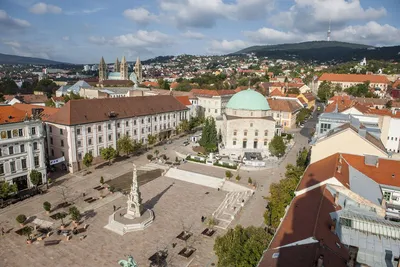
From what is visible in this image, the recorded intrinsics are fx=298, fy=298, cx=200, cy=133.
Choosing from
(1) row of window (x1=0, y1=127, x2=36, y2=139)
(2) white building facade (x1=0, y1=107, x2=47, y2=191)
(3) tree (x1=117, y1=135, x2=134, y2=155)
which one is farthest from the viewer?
(3) tree (x1=117, y1=135, x2=134, y2=155)

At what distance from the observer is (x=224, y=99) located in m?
93.8

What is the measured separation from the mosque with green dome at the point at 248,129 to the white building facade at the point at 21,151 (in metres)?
33.5

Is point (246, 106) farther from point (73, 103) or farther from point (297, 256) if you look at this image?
A: point (297, 256)

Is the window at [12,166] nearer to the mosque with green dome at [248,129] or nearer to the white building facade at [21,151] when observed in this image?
the white building facade at [21,151]

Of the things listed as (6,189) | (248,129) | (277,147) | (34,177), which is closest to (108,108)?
(34,177)

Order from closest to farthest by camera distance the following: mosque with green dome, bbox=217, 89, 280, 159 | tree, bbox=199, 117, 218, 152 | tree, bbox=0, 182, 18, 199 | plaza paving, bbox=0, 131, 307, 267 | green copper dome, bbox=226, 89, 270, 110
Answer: plaza paving, bbox=0, 131, 307, 267
tree, bbox=0, 182, 18, 199
tree, bbox=199, 117, 218, 152
mosque with green dome, bbox=217, 89, 280, 159
green copper dome, bbox=226, 89, 270, 110

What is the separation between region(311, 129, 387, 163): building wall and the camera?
1372 inches

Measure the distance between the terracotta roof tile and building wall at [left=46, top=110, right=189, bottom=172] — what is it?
8534 mm

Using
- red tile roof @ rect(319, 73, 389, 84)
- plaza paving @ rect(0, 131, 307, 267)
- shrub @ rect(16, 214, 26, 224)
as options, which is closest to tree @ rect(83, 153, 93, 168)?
plaza paving @ rect(0, 131, 307, 267)

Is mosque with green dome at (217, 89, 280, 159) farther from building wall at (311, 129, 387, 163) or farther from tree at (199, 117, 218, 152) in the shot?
building wall at (311, 129, 387, 163)

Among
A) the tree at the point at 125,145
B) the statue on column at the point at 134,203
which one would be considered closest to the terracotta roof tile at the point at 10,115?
the tree at the point at 125,145

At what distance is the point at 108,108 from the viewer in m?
59.9

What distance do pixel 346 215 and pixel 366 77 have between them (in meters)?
144

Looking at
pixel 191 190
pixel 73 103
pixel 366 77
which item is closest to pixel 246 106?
pixel 191 190
